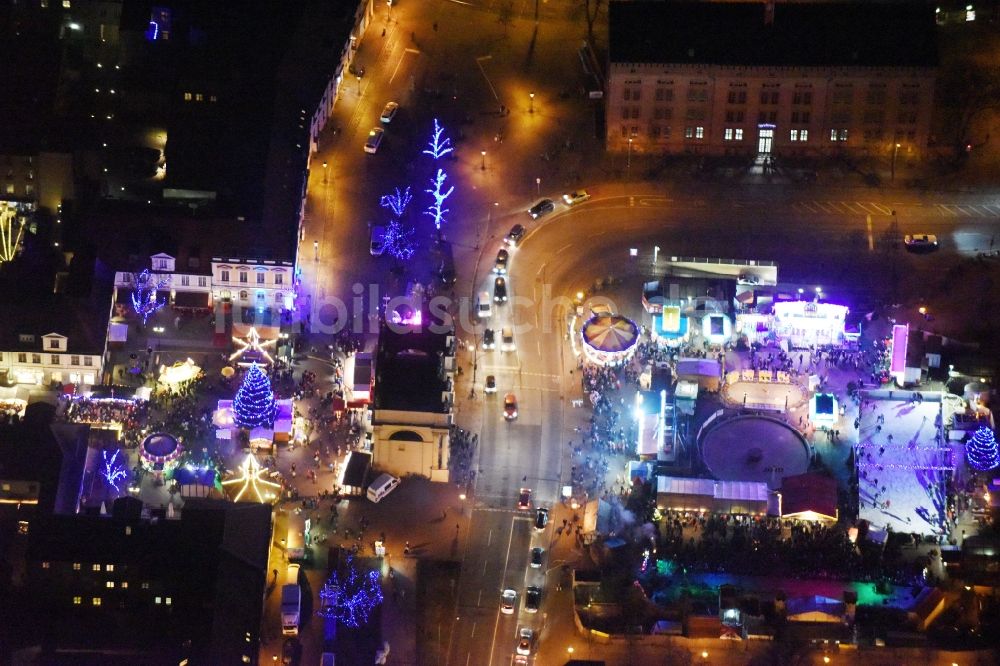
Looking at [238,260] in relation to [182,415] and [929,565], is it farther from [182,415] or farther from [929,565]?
[929,565]

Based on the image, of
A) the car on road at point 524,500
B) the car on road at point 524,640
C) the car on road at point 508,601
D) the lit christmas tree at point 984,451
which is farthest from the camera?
the lit christmas tree at point 984,451

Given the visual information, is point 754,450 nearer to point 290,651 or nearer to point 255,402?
point 255,402

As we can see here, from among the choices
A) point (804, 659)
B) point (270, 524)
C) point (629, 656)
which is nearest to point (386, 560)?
point (270, 524)

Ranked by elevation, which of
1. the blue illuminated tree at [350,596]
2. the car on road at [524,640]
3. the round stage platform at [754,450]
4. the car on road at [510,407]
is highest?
the car on road at [510,407]

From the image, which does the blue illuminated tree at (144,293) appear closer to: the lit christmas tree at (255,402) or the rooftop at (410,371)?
the lit christmas tree at (255,402)

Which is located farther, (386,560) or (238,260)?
(238,260)

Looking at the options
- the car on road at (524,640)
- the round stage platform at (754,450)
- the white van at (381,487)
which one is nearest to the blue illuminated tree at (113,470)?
the white van at (381,487)

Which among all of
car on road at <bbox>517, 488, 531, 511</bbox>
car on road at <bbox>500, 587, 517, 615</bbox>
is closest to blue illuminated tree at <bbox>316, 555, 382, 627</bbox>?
car on road at <bbox>500, 587, 517, 615</bbox>

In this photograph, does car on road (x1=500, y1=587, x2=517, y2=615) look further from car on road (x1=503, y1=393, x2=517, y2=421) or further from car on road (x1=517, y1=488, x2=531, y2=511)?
car on road (x1=503, y1=393, x2=517, y2=421)
